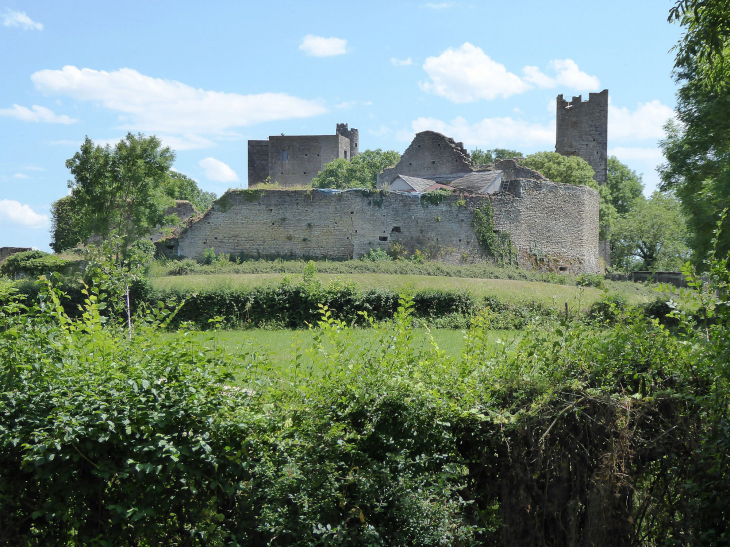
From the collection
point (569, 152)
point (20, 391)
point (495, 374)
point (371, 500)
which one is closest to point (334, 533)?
point (371, 500)

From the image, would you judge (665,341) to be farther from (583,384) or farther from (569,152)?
(569,152)

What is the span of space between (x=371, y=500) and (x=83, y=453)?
1.75 metres

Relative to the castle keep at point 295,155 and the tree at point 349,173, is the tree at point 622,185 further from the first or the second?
the castle keep at point 295,155

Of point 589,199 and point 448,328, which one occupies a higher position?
point 589,199

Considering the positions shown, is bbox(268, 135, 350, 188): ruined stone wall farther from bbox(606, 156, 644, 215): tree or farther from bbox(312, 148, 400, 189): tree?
bbox(606, 156, 644, 215): tree

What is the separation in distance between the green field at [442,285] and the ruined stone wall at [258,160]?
1164 inches

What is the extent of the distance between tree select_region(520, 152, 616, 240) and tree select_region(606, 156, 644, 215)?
7.22 metres

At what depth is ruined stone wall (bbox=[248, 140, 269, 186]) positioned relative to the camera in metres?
52.1

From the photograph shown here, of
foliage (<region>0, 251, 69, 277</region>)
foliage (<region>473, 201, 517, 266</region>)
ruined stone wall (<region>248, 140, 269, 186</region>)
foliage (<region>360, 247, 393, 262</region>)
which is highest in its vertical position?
ruined stone wall (<region>248, 140, 269, 186</region>)

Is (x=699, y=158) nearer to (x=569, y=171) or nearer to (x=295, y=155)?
(x=569, y=171)

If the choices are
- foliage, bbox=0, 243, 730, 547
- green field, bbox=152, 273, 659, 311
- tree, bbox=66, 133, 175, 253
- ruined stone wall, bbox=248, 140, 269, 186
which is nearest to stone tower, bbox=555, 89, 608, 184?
ruined stone wall, bbox=248, 140, 269, 186

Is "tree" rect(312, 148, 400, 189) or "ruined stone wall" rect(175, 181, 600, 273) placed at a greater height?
"tree" rect(312, 148, 400, 189)

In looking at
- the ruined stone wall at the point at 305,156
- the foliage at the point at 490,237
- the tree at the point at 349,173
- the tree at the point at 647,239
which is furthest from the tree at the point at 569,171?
the foliage at the point at 490,237

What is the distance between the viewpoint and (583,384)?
415 cm
